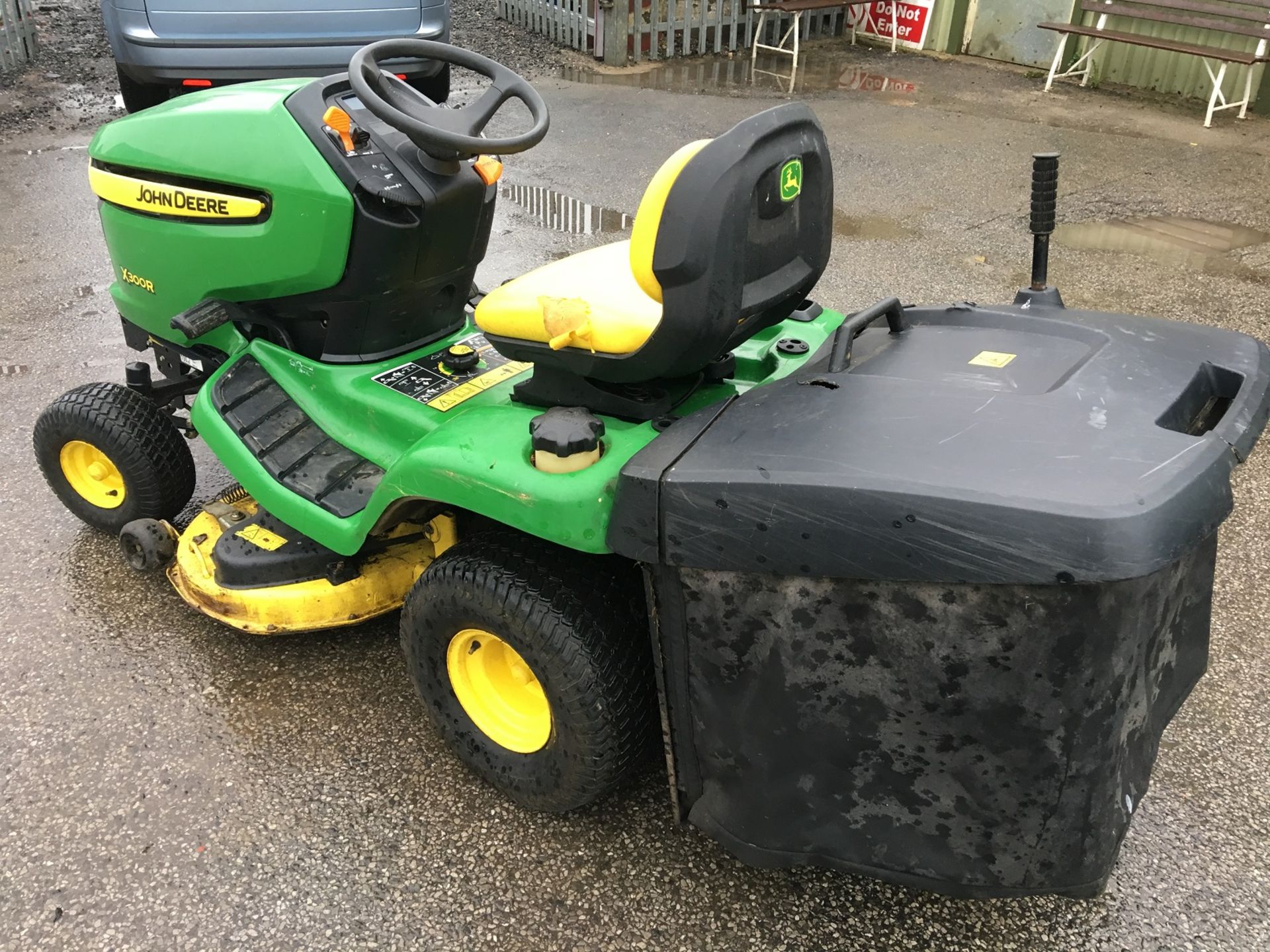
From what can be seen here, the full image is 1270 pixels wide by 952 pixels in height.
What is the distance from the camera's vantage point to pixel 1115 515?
1316mm

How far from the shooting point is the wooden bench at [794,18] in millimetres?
8742

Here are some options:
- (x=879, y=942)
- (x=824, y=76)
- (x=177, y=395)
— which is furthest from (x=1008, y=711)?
(x=824, y=76)

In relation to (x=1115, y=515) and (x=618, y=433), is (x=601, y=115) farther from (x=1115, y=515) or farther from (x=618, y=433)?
(x=1115, y=515)

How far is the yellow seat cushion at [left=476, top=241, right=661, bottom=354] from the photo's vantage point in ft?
6.09

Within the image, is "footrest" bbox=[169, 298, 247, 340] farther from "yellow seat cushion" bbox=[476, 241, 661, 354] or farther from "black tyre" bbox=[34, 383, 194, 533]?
"yellow seat cushion" bbox=[476, 241, 661, 354]

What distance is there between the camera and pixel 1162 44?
7.44 metres

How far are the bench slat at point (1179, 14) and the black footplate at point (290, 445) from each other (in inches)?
274

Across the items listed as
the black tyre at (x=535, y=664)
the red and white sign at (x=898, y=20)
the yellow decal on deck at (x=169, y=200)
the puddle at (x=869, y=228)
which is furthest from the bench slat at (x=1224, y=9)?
the black tyre at (x=535, y=664)

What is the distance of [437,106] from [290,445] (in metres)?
0.87

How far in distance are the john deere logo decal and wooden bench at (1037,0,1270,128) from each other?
6.40 m

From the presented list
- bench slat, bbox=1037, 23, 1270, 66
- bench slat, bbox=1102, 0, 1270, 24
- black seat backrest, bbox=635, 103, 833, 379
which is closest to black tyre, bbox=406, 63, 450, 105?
black seat backrest, bbox=635, 103, 833, 379

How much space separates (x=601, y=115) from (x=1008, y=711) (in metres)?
6.43

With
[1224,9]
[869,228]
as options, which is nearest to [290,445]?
[869,228]

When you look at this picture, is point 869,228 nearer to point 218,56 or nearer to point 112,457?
point 218,56
